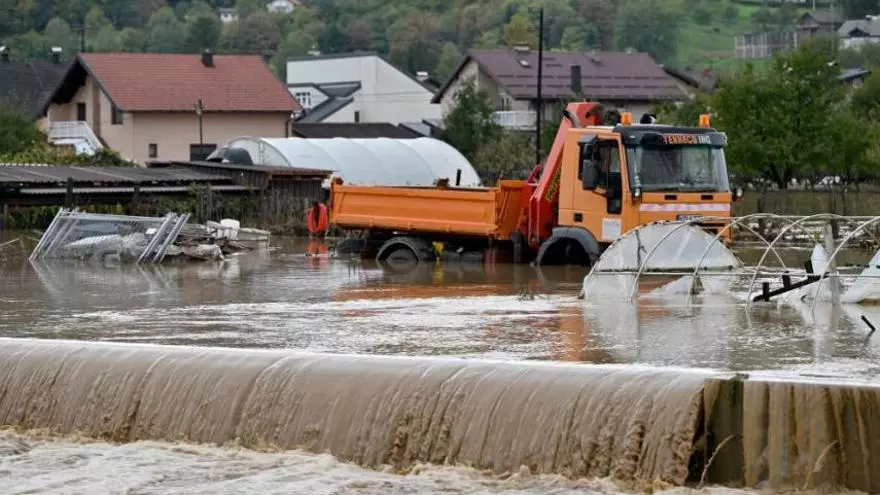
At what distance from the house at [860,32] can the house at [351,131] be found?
67245 millimetres

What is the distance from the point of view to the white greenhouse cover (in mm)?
52281

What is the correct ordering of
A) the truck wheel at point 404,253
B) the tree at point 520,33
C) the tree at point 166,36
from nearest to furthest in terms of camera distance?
the truck wheel at point 404,253 → the tree at point 520,33 → the tree at point 166,36

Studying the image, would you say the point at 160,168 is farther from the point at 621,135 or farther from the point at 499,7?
the point at 499,7

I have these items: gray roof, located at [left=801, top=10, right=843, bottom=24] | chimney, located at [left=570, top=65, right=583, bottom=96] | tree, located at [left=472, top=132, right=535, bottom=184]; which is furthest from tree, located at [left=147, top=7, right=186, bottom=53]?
tree, located at [left=472, top=132, right=535, bottom=184]

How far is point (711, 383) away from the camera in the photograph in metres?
13.6

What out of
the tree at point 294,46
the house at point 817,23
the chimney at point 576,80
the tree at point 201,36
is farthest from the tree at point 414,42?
the chimney at point 576,80

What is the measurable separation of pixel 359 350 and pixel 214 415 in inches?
94.1

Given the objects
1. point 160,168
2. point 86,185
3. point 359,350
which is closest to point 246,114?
point 160,168

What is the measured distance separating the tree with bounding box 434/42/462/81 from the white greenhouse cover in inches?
3218

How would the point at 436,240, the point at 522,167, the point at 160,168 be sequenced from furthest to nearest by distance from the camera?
the point at 522,167 < the point at 160,168 < the point at 436,240

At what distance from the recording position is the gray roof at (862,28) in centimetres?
14038

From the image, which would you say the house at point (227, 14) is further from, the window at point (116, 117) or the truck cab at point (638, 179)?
the truck cab at point (638, 179)

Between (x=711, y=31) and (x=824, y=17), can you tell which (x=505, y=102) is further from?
(x=711, y=31)

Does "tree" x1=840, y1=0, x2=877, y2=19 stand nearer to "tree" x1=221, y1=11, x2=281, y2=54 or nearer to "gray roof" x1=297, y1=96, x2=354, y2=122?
"tree" x1=221, y1=11, x2=281, y2=54
